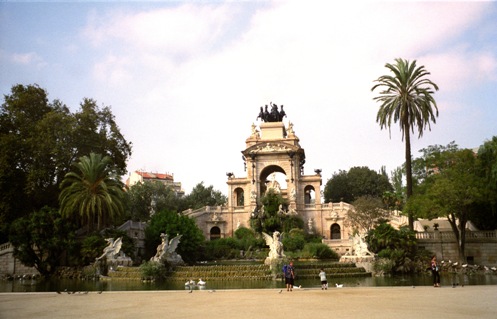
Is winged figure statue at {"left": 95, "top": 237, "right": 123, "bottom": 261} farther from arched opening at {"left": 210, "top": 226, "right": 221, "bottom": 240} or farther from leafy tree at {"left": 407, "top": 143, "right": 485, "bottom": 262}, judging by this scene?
arched opening at {"left": 210, "top": 226, "right": 221, "bottom": 240}

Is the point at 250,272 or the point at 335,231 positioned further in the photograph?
the point at 335,231

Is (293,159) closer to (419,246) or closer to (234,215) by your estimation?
(234,215)

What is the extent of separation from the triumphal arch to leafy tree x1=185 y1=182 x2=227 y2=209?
687 inches

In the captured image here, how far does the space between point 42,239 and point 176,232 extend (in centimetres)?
1002

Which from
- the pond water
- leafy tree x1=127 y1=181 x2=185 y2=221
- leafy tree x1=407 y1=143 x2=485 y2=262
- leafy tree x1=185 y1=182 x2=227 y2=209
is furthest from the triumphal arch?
the pond water

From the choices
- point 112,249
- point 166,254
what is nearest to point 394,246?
point 166,254

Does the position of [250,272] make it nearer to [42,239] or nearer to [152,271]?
[152,271]

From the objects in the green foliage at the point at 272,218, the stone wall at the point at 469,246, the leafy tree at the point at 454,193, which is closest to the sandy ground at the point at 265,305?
the leafy tree at the point at 454,193

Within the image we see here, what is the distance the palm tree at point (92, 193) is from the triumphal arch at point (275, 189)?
81.0 ft

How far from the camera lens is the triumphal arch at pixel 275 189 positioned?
6116 cm

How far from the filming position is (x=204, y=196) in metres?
85.1

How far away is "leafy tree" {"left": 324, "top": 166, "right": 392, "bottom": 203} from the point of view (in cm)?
7856

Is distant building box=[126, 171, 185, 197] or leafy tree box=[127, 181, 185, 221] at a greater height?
distant building box=[126, 171, 185, 197]

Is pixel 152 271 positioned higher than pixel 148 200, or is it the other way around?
pixel 148 200
